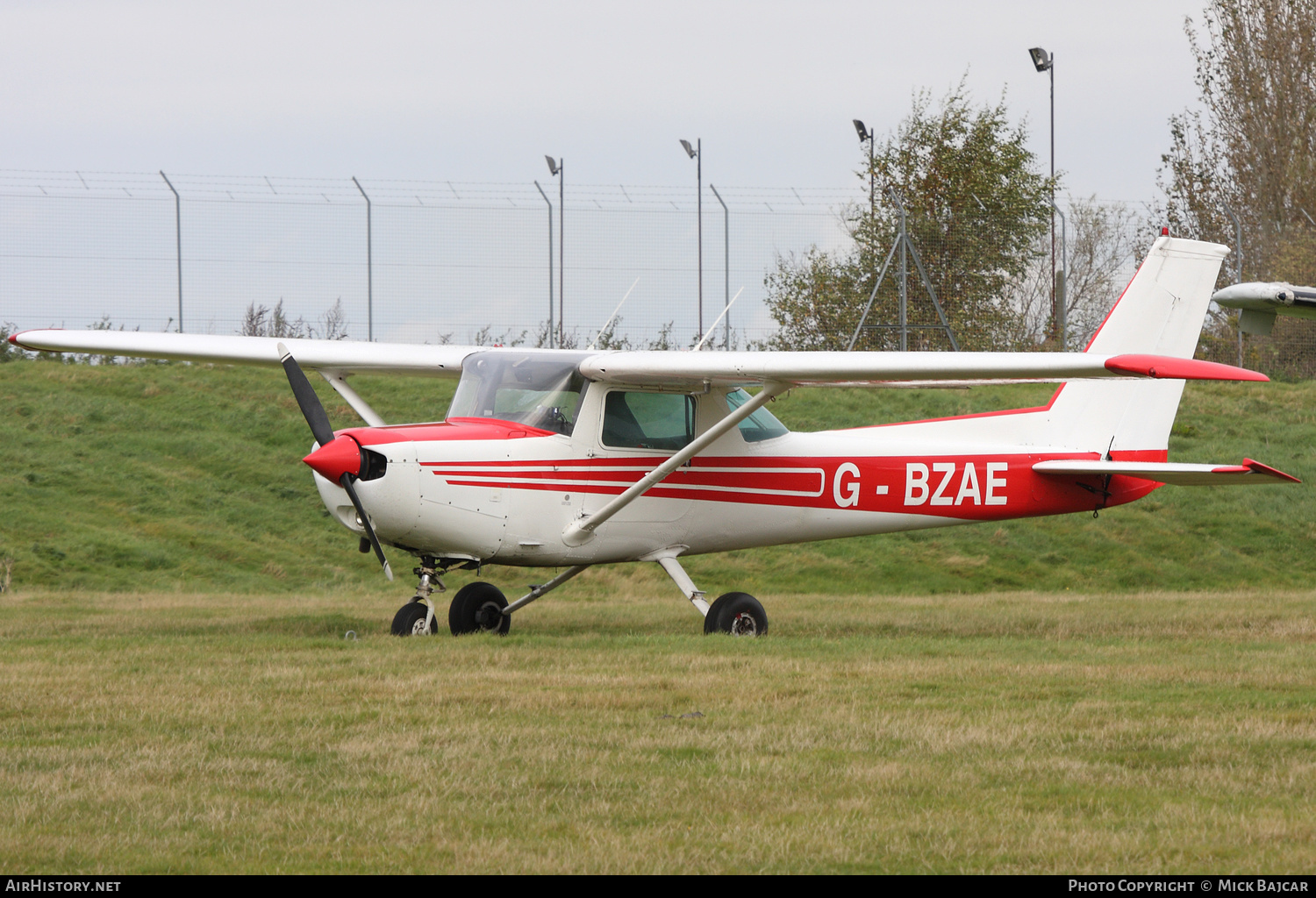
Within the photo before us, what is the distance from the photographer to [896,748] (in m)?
6.68

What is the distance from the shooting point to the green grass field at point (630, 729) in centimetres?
494

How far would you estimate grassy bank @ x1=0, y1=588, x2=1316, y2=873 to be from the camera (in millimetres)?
4879

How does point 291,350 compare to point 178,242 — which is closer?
point 291,350

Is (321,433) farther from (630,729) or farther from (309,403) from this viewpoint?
(630,729)

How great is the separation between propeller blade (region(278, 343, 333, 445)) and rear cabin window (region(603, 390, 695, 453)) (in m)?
2.37

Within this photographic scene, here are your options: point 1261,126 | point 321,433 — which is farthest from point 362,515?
point 1261,126

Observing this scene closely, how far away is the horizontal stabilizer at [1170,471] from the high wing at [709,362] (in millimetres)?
2297

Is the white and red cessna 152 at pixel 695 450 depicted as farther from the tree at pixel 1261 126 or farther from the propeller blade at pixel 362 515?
the tree at pixel 1261 126

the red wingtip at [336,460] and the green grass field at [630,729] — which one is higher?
the red wingtip at [336,460]

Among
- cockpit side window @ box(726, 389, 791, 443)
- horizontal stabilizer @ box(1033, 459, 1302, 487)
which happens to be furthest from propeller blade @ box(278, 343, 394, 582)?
horizontal stabilizer @ box(1033, 459, 1302, 487)

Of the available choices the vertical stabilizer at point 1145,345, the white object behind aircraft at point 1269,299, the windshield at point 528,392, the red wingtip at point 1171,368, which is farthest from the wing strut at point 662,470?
the white object behind aircraft at point 1269,299

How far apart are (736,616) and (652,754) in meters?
5.72

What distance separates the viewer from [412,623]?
11680 millimetres

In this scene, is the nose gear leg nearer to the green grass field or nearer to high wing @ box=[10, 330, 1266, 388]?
the green grass field
